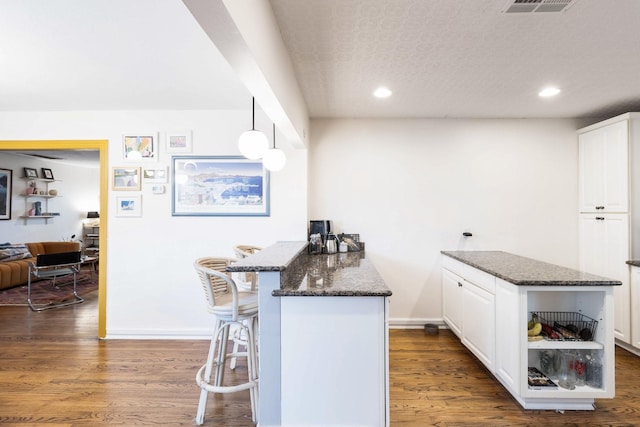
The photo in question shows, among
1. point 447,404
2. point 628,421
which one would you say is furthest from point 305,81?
point 628,421

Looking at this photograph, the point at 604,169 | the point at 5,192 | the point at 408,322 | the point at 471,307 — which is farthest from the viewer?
the point at 5,192

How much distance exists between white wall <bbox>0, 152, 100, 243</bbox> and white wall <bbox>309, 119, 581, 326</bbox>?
20.6ft

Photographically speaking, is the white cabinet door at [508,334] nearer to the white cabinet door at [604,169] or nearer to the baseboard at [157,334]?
Answer: the white cabinet door at [604,169]

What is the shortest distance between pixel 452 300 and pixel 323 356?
2.02 metres

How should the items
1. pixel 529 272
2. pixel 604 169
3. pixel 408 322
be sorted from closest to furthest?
pixel 529 272
pixel 604 169
pixel 408 322

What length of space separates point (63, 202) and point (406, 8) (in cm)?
848

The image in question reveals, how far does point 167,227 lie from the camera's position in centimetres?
351

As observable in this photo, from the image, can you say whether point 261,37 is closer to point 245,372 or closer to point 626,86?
point 245,372

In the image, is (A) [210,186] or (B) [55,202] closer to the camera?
(A) [210,186]

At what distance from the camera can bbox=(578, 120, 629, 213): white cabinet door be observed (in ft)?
10.2

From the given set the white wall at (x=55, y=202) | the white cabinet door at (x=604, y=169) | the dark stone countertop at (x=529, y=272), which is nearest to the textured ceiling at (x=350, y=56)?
the white cabinet door at (x=604, y=169)

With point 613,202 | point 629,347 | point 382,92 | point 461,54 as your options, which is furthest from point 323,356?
point 613,202

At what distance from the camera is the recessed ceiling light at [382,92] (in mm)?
2924

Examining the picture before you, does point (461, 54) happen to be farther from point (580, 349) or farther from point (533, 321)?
point (580, 349)
